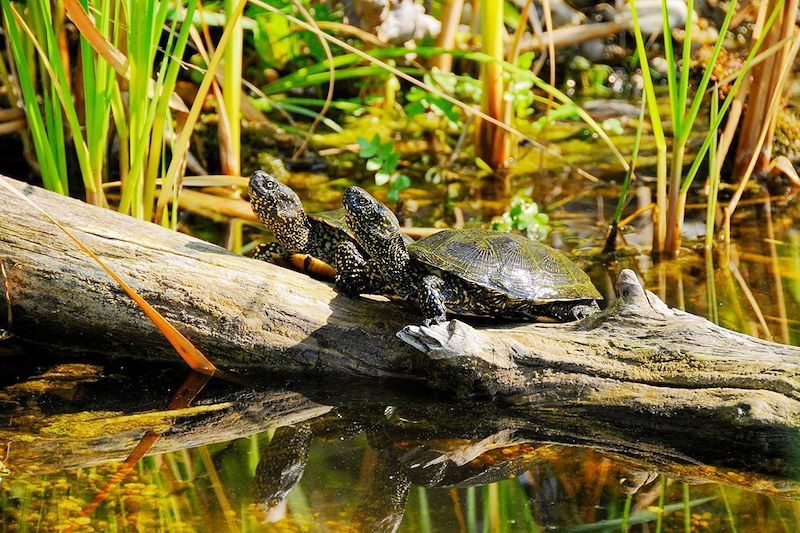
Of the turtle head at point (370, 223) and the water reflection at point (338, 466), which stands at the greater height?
the turtle head at point (370, 223)

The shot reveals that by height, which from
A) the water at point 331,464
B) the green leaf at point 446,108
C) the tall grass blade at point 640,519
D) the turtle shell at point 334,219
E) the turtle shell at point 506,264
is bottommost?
the water at point 331,464

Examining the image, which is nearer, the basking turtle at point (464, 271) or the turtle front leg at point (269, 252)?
the basking turtle at point (464, 271)

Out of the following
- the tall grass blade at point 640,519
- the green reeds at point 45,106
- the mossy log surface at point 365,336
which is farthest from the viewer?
the green reeds at point 45,106

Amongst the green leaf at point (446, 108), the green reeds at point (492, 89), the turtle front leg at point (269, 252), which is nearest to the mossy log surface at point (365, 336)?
the turtle front leg at point (269, 252)

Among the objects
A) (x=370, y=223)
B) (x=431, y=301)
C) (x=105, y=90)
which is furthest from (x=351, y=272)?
(x=105, y=90)

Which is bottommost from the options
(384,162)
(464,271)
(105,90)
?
(384,162)

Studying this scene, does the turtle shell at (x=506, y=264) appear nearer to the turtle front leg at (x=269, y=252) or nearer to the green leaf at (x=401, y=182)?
the turtle front leg at (x=269, y=252)

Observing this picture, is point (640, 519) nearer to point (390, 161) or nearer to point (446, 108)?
point (390, 161)
